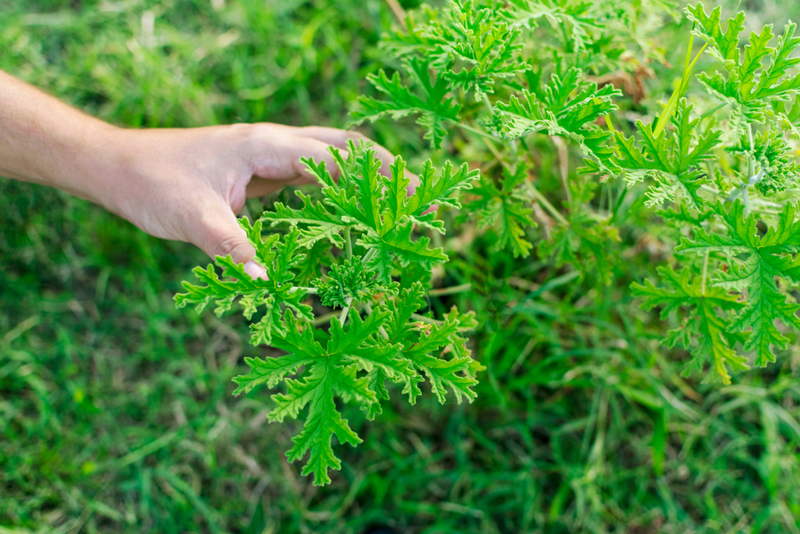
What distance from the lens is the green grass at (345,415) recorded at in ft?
9.93

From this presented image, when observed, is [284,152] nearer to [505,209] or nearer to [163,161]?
[163,161]

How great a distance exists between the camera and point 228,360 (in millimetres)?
3369

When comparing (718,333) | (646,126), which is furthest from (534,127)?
(718,333)

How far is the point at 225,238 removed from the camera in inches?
76.9

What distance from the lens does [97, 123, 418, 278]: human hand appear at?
2125mm

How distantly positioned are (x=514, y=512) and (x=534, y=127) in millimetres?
2453

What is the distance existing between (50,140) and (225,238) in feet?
A: 3.90

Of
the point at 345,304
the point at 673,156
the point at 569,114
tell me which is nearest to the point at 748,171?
the point at 673,156

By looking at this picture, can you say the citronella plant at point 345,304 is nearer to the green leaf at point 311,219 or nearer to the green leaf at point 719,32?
the green leaf at point 311,219

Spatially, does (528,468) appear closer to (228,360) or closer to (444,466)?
(444,466)

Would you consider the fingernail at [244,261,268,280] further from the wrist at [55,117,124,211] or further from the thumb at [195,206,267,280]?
the wrist at [55,117,124,211]

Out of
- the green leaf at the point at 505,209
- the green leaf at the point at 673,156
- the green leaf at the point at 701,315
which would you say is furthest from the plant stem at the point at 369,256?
the green leaf at the point at 701,315

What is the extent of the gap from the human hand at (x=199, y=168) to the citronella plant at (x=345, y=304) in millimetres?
572

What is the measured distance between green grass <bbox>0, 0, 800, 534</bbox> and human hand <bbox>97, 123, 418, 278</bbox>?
85 centimetres
